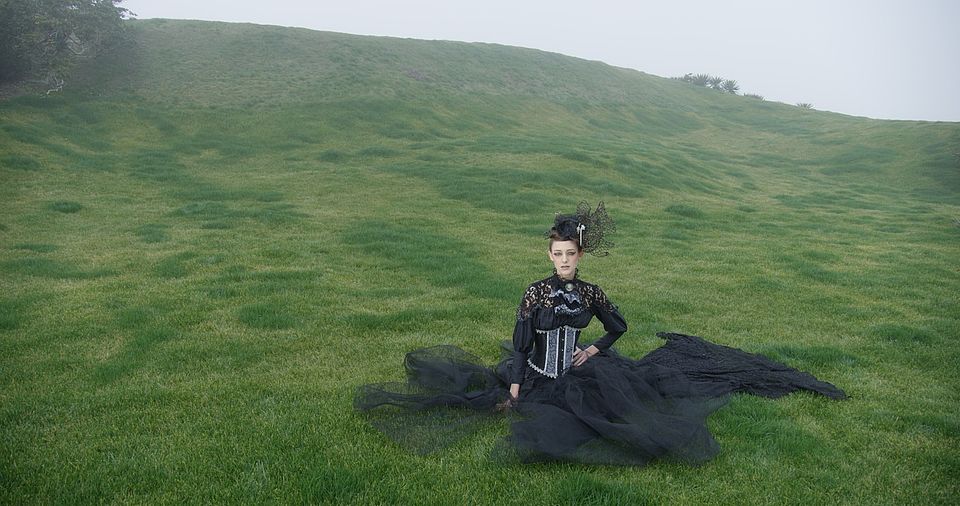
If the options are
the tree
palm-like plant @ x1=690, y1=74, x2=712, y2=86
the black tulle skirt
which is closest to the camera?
the black tulle skirt

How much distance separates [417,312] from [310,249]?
5.75m

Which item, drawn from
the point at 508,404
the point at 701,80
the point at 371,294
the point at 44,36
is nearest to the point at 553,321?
the point at 508,404

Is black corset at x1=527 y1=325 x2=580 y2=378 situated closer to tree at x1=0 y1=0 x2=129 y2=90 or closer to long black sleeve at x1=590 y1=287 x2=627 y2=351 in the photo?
long black sleeve at x1=590 y1=287 x2=627 y2=351

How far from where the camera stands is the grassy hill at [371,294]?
5.70m

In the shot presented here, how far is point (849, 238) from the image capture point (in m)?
21.0

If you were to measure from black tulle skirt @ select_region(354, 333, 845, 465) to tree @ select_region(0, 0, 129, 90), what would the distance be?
39870mm

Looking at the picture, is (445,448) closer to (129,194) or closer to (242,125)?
(129,194)

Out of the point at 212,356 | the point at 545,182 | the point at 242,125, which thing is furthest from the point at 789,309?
the point at 242,125

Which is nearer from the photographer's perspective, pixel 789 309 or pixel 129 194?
pixel 789 309

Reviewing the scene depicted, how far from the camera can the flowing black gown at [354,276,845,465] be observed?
5941 mm

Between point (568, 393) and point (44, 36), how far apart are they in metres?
43.3

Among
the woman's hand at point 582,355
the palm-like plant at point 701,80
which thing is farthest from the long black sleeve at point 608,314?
the palm-like plant at point 701,80

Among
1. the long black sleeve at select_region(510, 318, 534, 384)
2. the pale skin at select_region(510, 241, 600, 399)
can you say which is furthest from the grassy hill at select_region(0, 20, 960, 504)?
the pale skin at select_region(510, 241, 600, 399)

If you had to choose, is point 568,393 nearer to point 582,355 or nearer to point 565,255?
point 582,355
